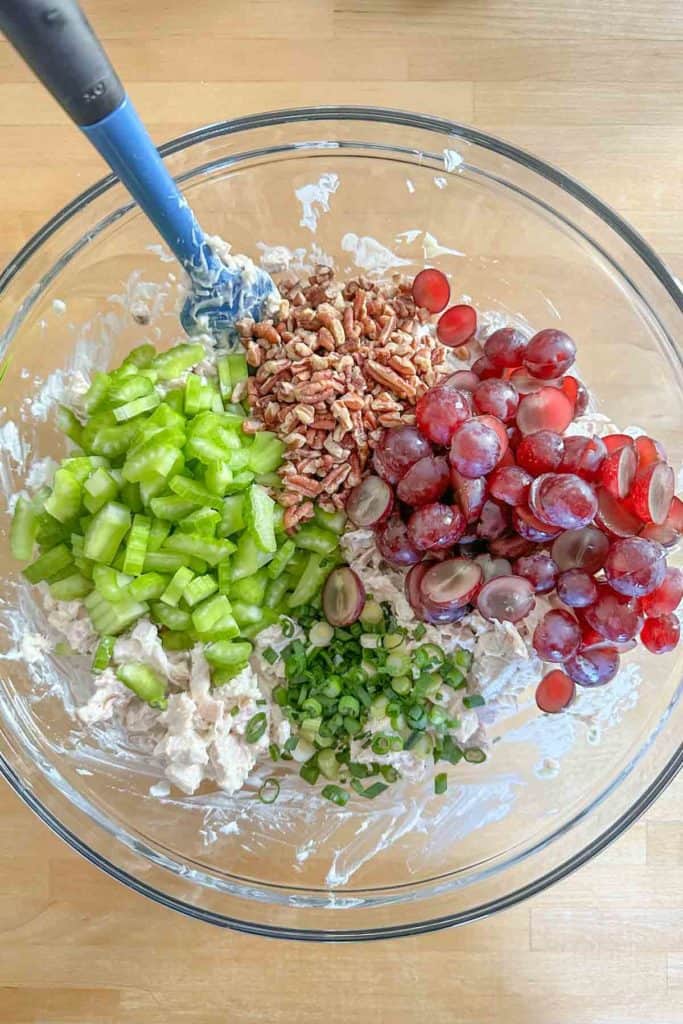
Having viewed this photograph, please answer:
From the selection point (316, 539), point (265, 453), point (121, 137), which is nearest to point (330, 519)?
Result: point (316, 539)

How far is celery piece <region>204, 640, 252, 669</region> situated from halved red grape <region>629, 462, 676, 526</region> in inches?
24.8

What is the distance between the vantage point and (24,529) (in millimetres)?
1349

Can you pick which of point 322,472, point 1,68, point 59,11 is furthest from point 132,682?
point 1,68

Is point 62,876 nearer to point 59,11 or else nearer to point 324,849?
point 324,849

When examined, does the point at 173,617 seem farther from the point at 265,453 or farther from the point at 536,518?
the point at 536,518

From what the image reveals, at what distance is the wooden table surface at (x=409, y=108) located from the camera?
4.86 ft

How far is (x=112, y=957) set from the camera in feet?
4.86

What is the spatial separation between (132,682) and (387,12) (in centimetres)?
126

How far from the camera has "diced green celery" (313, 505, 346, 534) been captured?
4.40 ft

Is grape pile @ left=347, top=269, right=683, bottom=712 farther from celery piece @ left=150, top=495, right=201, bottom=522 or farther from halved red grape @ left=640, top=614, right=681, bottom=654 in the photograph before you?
celery piece @ left=150, top=495, right=201, bottom=522

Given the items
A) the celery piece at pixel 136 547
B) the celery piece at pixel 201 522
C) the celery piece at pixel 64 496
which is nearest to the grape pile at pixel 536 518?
the celery piece at pixel 201 522

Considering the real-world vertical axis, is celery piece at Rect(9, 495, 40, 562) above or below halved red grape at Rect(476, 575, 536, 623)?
above

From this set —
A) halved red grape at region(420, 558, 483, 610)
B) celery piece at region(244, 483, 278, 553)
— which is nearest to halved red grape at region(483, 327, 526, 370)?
halved red grape at region(420, 558, 483, 610)

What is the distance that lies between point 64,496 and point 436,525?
1.86ft
